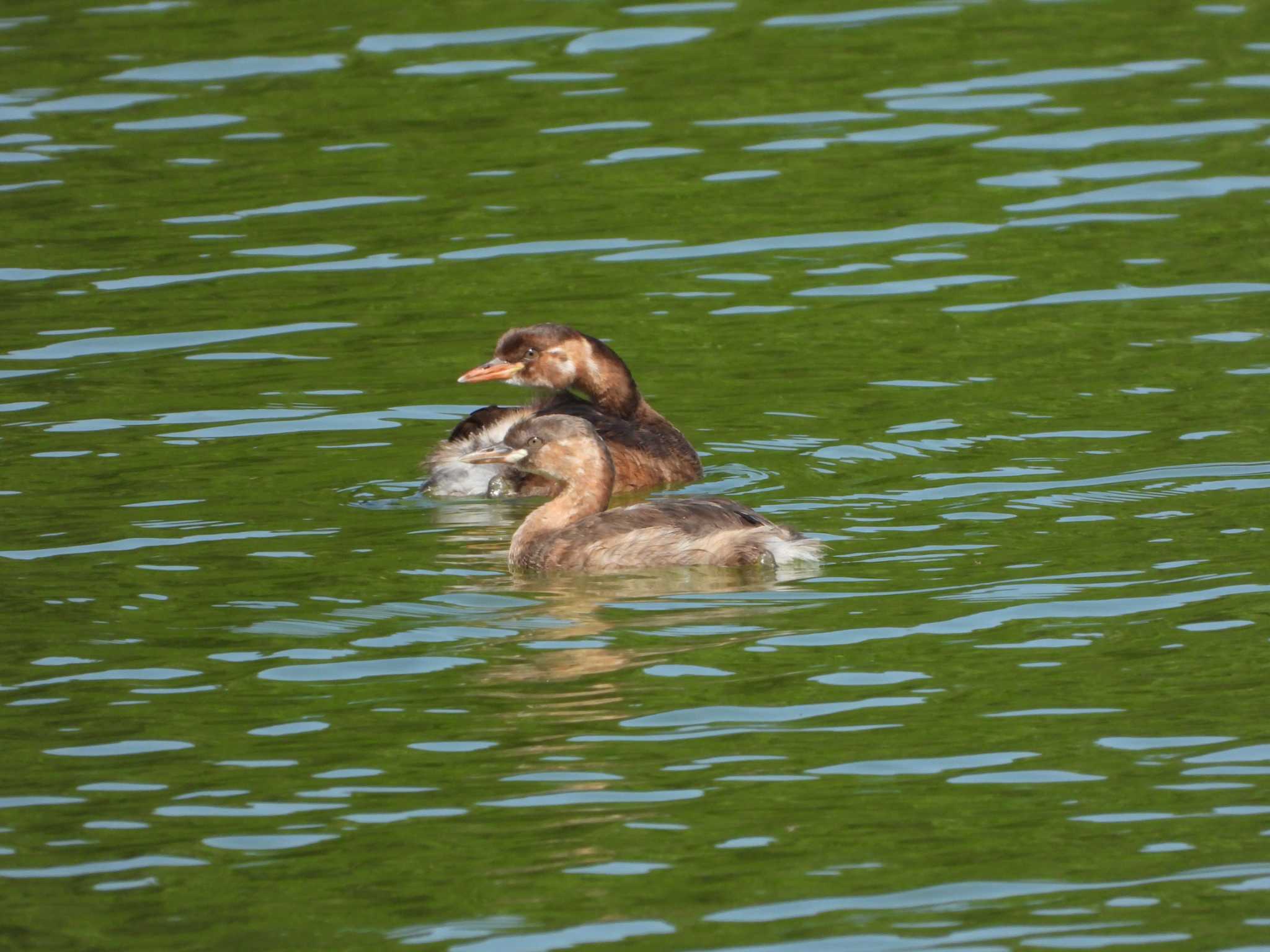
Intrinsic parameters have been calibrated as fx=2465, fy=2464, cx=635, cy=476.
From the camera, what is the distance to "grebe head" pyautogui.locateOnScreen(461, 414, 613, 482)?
9562mm

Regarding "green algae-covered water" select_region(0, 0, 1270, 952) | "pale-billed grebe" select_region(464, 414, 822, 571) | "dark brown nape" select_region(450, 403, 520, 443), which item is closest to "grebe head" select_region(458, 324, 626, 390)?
"green algae-covered water" select_region(0, 0, 1270, 952)

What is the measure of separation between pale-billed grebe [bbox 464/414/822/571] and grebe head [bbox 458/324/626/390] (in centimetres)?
163

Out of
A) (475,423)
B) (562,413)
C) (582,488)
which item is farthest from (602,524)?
(562,413)

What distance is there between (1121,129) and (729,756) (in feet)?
32.6

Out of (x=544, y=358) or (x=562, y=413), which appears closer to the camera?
(x=562, y=413)

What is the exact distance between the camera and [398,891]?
19.5 ft

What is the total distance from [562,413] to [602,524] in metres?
1.91

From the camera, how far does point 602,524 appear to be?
9.05m

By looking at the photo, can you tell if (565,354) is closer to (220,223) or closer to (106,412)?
(106,412)

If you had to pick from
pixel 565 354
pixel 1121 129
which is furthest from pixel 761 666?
pixel 1121 129

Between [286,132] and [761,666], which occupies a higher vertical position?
[286,132]

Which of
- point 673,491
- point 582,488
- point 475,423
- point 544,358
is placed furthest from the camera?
point 544,358

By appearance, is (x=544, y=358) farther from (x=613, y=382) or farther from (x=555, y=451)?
(x=555, y=451)

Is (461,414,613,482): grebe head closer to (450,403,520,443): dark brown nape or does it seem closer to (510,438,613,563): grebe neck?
(510,438,613,563): grebe neck
